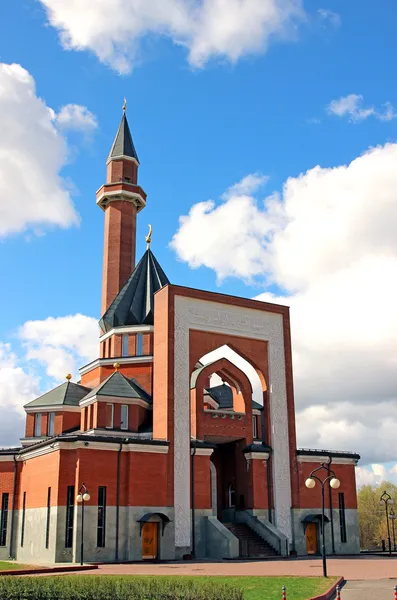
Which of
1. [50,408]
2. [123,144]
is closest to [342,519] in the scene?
[50,408]

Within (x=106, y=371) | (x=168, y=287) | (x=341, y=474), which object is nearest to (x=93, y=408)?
(x=106, y=371)

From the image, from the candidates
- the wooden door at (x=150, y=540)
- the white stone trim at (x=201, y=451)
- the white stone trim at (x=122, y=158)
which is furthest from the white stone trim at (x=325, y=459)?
Result: the white stone trim at (x=122, y=158)

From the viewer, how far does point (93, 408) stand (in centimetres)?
3559

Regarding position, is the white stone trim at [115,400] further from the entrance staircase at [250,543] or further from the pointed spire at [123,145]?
the pointed spire at [123,145]

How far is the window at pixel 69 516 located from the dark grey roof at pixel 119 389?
7.22m

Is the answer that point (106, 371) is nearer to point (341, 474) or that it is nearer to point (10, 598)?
point (341, 474)

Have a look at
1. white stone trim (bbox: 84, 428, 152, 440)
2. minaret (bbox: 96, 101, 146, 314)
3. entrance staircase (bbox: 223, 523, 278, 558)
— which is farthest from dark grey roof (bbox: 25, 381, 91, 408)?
entrance staircase (bbox: 223, 523, 278, 558)

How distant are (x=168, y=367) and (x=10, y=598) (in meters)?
18.8

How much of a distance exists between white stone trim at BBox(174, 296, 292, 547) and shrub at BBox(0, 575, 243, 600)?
53.6 ft

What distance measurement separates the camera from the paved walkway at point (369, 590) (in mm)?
15641

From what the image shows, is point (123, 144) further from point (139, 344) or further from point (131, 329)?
point (139, 344)

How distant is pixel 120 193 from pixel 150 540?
25.5m

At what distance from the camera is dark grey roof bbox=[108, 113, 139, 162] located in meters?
49.3

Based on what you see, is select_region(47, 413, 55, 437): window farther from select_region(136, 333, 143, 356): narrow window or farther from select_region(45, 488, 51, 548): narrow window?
select_region(45, 488, 51, 548): narrow window
